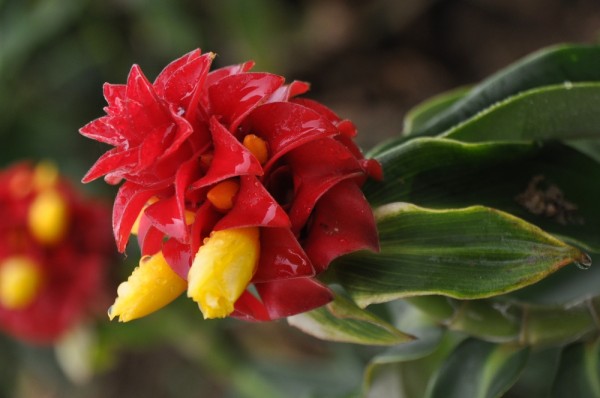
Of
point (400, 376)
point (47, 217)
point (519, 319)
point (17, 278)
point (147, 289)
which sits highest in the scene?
point (147, 289)

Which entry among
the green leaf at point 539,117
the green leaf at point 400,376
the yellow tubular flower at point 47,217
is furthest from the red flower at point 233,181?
the yellow tubular flower at point 47,217

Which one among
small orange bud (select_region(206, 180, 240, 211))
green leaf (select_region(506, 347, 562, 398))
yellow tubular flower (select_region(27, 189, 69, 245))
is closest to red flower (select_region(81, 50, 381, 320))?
small orange bud (select_region(206, 180, 240, 211))

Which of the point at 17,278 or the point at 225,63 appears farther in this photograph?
the point at 225,63

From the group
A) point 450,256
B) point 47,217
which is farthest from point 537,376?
point 47,217

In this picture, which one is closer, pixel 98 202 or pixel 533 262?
pixel 533 262

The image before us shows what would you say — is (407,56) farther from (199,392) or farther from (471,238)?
(471,238)

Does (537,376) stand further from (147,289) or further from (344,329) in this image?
(147,289)

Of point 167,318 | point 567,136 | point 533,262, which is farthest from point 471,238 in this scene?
point 167,318

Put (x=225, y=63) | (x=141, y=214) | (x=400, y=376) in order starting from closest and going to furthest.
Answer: (x=141, y=214) < (x=400, y=376) < (x=225, y=63)
